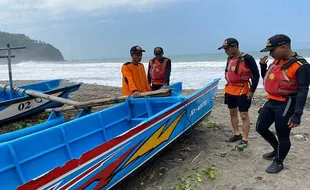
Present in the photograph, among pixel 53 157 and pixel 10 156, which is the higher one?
pixel 10 156

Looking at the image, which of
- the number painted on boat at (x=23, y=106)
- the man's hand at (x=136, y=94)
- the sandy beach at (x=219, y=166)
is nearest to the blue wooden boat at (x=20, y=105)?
the number painted on boat at (x=23, y=106)

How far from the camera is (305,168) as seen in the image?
14.6 feet

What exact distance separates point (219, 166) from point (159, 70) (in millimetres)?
2973

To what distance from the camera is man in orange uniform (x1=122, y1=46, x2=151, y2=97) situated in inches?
227

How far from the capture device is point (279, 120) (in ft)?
13.1

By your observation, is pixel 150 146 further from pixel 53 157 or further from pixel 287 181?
pixel 287 181

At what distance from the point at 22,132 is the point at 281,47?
361cm

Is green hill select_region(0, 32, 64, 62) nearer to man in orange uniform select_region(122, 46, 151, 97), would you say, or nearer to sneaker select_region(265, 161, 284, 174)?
man in orange uniform select_region(122, 46, 151, 97)

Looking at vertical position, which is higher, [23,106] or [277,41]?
[277,41]

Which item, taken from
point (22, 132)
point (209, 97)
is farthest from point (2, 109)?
point (209, 97)

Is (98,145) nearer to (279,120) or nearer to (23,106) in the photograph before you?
(279,120)

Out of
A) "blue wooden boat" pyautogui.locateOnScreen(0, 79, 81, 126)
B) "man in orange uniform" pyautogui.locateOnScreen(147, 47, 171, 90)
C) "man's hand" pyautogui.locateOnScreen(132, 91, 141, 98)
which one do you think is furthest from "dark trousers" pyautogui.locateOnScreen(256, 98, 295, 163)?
"blue wooden boat" pyautogui.locateOnScreen(0, 79, 81, 126)

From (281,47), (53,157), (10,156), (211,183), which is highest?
(281,47)

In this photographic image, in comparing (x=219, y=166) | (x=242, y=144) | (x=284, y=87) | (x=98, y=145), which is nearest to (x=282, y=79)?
(x=284, y=87)
